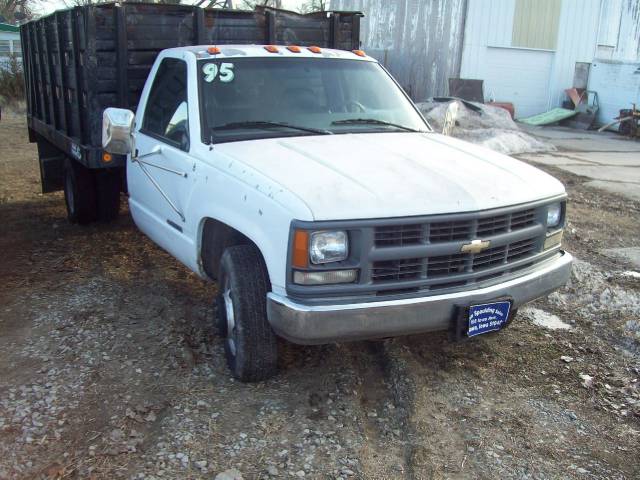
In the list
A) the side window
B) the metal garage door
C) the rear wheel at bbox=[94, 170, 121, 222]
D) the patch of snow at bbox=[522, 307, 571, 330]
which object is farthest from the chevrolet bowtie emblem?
the metal garage door

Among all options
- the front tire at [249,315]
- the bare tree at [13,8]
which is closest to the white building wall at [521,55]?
the front tire at [249,315]

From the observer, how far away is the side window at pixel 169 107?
187 inches

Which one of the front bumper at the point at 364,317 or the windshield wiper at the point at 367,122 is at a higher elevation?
the windshield wiper at the point at 367,122

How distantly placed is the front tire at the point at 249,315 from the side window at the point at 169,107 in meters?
1.11

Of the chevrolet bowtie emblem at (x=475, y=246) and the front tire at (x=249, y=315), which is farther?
the front tire at (x=249, y=315)

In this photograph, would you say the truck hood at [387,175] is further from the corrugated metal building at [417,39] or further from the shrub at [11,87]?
the shrub at [11,87]

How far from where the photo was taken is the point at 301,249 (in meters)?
3.32

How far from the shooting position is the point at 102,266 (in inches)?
245

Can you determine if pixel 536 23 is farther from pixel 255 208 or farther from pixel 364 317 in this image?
pixel 364 317

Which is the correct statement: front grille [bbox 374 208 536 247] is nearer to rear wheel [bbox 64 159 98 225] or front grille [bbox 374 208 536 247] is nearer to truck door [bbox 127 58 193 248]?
truck door [bbox 127 58 193 248]

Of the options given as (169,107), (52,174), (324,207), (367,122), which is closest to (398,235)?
(324,207)

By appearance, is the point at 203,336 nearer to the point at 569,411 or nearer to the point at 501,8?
the point at 569,411

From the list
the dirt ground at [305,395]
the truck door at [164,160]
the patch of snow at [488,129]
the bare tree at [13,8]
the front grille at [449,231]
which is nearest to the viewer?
the dirt ground at [305,395]

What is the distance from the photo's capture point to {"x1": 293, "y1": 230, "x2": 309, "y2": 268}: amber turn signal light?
330 cm
